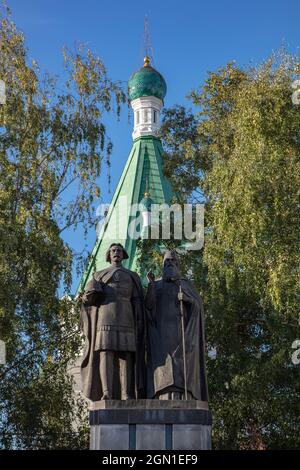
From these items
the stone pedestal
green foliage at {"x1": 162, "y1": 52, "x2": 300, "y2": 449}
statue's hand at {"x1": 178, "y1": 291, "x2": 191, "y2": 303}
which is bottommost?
the stone pedestal

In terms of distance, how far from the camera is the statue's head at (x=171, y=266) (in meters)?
10.0

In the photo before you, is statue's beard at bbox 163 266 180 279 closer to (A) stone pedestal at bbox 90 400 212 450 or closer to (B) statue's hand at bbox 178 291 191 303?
(B) statue's hand at bbox 178 291 191 303

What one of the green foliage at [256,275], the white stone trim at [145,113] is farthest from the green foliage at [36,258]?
the white stone trim at [145,113]

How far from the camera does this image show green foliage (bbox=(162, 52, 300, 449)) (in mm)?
16062

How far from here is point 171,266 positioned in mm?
10117

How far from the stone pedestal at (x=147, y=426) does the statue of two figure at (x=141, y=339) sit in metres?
0.29

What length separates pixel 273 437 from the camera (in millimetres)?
16641

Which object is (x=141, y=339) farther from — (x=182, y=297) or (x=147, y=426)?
(x=147, y=426)

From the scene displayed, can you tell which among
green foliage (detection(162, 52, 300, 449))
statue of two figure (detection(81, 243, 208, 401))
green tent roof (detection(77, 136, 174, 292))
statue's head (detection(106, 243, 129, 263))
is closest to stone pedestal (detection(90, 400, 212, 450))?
statue of two figure (detection(81, 243, 208, 401))

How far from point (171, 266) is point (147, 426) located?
210cm

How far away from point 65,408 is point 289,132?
7.64 m

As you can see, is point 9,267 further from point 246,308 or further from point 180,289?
point 180,289

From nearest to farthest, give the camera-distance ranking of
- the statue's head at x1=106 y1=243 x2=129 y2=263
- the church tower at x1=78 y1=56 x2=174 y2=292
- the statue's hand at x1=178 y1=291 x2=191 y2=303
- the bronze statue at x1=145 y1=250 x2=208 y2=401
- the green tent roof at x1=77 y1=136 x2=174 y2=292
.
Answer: the bronze statue at x1=145 y1=250 x2=208 y2=401, the statue's hand at x1=178 y1=291 x2=191 y2=303, the statue's head at x1=106 y1=243 x2=129 y2=263, the green tent roof at x1=77 y1=136 x2=174 y2=292, the church tower at x1=78 y1=56 x2=174 y2=292
